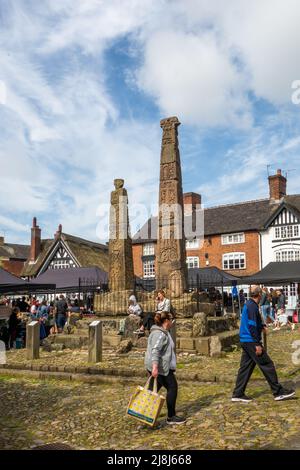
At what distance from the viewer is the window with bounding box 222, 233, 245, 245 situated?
3491 centimetres

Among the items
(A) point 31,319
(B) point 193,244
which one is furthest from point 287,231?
(A) point 31,319

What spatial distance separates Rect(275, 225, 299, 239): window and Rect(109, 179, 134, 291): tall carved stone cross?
67.1 feet

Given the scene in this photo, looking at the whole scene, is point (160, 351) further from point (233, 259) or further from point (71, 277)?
point (233, 259)

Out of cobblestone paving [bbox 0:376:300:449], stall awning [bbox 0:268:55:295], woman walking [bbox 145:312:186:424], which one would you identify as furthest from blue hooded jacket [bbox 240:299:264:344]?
stall awning [bbox 0:268:55:295]

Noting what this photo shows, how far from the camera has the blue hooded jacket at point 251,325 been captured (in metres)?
6.15

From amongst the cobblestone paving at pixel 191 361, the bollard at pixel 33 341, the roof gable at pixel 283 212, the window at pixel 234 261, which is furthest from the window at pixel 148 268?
the bollard at pixel 33 341

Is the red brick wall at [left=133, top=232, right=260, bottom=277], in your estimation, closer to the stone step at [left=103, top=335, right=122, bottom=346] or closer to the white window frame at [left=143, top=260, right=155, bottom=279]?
the white window frame at [left=143, top=260, right=155, bottom=279]

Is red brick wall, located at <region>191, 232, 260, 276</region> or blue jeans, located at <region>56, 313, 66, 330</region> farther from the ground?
red brick wall, located at <region>191, 232, 260, 276</region>

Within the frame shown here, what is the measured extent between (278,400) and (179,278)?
7.39 metres

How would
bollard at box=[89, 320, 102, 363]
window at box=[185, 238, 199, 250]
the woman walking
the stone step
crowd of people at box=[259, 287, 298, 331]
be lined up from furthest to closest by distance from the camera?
window at box=[185, 238, 199, 250] < crowd of people at box=[259, 287, 298, 331] < the stone step < bollard at box=[89, 320, 102, 363] < the woman walking

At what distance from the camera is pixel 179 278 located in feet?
44.1

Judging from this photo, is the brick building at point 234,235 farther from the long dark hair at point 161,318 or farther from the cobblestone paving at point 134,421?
the long dark hair at point 161,318

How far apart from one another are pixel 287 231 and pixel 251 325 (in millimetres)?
28022
